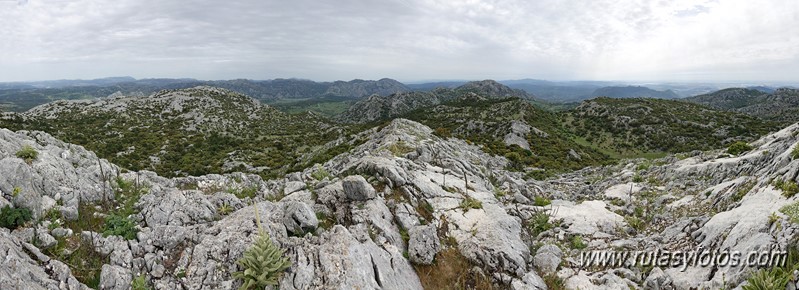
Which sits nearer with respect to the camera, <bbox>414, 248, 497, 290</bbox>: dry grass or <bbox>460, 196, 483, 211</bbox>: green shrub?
<bbox>414, 248, 497, 290</bbox>: dry grass

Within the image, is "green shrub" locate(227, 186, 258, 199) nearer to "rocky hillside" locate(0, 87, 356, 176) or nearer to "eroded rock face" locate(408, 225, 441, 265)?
"eroded rock face" locate(408, 225, 441, 265)

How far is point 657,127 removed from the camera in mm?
85375

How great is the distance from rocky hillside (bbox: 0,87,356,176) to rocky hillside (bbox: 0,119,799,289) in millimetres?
32224

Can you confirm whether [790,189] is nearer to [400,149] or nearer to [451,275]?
[451,275]

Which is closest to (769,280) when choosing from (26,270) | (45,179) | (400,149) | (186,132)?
(26,270)

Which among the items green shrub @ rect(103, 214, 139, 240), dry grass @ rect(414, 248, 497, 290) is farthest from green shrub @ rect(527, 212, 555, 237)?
green shrub @ rect(103, 214, 139, 240)

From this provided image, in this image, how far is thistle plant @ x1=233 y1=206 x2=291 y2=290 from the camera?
952cm

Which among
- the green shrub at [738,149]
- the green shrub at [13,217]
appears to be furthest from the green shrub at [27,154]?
the green shrub at [738,149]

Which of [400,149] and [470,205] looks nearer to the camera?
[470,205]

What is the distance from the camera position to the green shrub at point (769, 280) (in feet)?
27.3

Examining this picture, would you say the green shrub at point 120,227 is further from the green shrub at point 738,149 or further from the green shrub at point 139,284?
the green shrub at point 738,149

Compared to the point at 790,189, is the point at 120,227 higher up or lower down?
lower down

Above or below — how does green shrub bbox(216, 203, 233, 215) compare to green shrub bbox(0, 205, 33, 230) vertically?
below

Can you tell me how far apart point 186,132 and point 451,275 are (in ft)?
304
